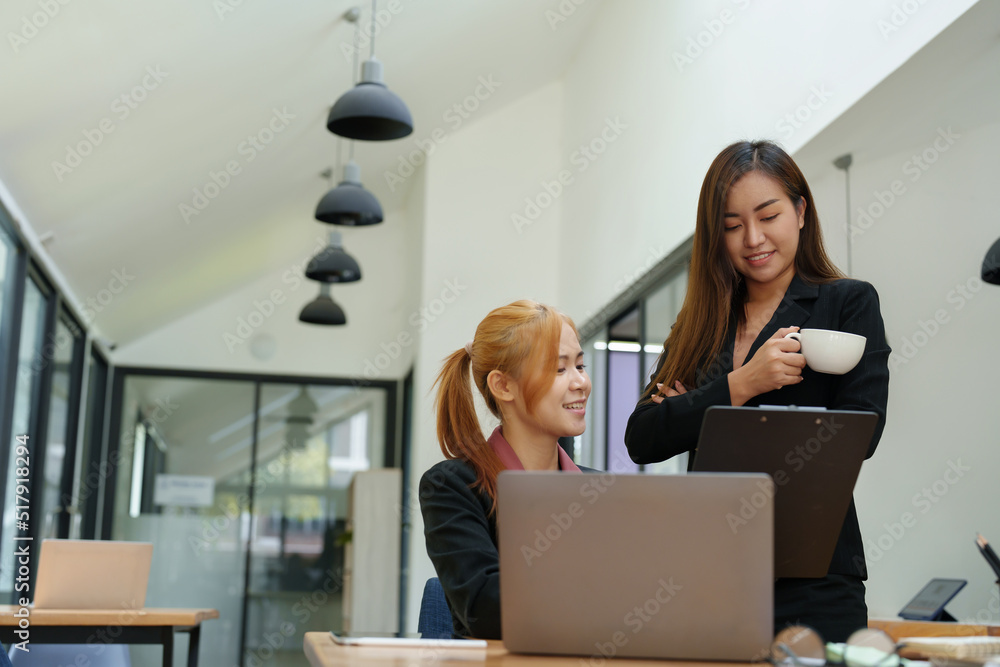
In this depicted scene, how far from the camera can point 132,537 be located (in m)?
8.34

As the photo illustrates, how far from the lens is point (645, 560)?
1.01 m

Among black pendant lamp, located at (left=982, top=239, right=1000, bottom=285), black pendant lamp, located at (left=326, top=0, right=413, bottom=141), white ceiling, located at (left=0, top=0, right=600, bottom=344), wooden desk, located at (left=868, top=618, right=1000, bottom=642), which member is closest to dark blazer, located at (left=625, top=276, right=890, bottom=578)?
wooden desk, located at (left=868, top=618, right=1000, bottom=642)

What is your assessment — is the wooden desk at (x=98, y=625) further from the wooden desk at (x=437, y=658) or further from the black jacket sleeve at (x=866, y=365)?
the black jacket sleeve at (x=866, y=365)

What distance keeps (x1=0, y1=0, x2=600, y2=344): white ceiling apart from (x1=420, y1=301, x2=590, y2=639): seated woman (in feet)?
7.97

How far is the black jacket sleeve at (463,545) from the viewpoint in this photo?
128 cm

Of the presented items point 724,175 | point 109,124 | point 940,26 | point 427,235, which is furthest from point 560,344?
point 427,235

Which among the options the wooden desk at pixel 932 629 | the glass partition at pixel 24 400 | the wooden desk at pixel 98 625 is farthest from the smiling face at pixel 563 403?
the glass partition at pixel 24 400

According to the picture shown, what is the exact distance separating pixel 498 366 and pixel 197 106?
3.43m

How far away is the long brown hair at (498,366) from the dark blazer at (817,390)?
0.19 meters

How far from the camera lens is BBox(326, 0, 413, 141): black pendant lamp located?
3.62m

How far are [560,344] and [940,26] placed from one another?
1.80 meters

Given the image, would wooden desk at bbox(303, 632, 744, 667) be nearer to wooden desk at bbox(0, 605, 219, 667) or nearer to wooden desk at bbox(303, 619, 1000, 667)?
wooden desk at bbox(303, 619, 1000, 667)

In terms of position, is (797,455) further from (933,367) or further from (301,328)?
(301,328)

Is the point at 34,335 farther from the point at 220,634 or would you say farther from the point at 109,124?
the point at 220,634
